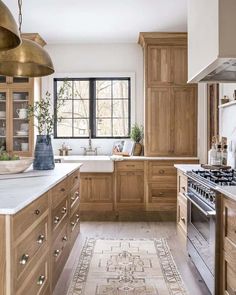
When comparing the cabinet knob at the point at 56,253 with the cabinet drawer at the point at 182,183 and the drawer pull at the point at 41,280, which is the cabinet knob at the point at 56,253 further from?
the cabinet drawer at the point at 182,183

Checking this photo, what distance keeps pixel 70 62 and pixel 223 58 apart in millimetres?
4047

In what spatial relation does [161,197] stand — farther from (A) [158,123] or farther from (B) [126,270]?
(B) [126,270]

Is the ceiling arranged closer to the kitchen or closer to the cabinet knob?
the kitchen

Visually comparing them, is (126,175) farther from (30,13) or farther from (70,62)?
(30,13)

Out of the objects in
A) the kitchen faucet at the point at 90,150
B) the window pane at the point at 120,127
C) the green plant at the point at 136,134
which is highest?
the window pane at the point at 120,127

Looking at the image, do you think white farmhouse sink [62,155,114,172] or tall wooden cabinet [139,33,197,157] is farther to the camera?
tall wooden cabinet [139,33,197,157]

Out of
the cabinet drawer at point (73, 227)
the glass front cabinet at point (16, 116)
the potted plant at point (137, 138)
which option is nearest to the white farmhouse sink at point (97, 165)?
the potted plant at point (137, 138)

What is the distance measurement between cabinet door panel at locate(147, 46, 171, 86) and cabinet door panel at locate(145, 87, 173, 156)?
14cm

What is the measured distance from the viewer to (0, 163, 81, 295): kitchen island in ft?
5.08

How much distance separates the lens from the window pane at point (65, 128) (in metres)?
6.11

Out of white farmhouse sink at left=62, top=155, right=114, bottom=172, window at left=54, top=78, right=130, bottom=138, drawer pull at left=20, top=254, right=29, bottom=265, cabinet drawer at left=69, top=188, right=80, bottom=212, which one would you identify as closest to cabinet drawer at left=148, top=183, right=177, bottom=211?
white farmhouse sink at left=62, top=155, right=114, bottom=172

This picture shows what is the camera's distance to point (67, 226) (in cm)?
317

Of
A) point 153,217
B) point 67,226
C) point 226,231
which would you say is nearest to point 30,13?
point 67,226

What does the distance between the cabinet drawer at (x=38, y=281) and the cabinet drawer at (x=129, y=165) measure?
300 cm
